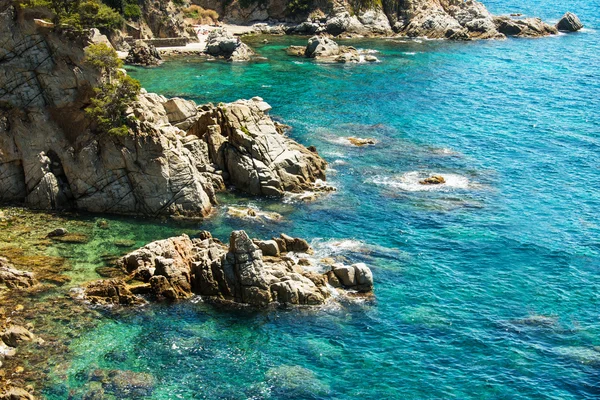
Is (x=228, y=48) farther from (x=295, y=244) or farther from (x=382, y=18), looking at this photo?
(x=295, y=244)

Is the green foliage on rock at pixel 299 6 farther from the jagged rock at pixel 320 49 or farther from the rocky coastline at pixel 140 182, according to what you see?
the rocky coastline at pixel 140 182

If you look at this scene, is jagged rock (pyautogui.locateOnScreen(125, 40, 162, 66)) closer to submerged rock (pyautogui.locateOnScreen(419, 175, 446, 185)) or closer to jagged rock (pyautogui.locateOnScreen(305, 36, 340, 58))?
jagged rock (pyautogui.locateOnScreen(305, 36, 340, 58))

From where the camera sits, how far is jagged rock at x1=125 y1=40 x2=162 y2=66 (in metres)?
131

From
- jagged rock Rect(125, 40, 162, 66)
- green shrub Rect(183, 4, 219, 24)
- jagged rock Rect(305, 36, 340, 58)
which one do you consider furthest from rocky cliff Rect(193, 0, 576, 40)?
jagged rock Rect(125, 40, 162, 66)

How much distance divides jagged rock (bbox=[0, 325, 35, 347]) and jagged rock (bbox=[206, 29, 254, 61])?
321ft

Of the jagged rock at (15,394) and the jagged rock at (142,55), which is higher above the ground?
the jagged rock at (142,55)

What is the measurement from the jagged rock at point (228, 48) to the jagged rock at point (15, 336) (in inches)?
3857

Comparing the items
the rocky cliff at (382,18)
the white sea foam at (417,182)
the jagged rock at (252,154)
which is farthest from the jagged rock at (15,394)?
the rocky cliff at (382,18)

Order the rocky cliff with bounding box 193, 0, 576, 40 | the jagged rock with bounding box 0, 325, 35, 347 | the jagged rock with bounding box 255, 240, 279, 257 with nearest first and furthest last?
the jagged rock with bounding box 0, 325, 35, 347 → the jagged rock with bounding box 255, 240, 279, 257 → the rocky cliff with bounding box 193, 0, 576, 40

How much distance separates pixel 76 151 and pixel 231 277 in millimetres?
25047

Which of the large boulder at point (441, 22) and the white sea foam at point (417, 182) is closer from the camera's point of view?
the white sea foam at point (417, 182)

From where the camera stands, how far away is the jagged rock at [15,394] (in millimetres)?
42900

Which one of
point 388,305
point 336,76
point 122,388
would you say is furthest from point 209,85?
point 122,388

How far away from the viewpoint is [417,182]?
8425 cm
